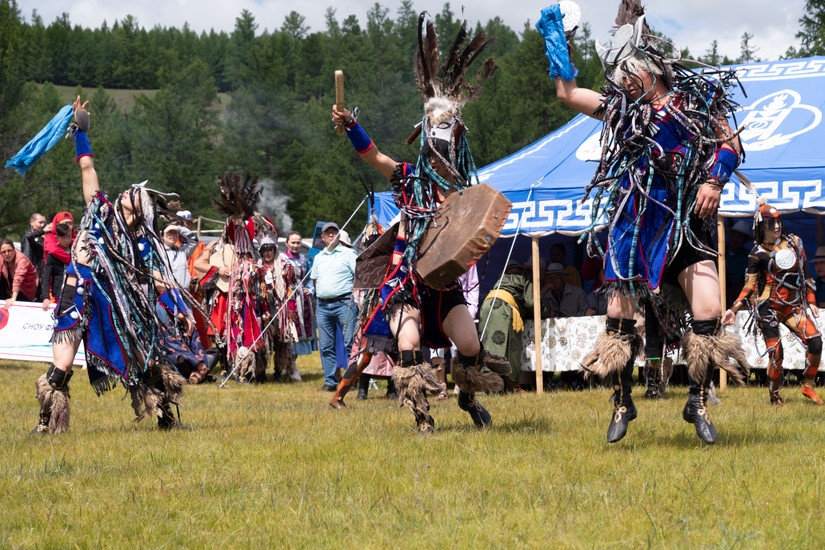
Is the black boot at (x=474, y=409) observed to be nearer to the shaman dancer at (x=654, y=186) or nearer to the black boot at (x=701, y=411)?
the shaman dancer at (x=654, y=186)

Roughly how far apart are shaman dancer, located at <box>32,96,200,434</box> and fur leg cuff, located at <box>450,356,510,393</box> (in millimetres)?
1943

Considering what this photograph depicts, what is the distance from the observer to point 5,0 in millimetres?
27094

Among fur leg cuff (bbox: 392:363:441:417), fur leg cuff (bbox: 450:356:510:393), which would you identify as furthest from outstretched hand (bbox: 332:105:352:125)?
fur leg cuff (bbox: 450:356:510:393)

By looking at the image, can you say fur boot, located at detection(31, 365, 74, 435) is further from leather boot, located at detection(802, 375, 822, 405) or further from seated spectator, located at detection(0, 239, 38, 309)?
seated spectator, located at detection(0, 239, 38, 309)

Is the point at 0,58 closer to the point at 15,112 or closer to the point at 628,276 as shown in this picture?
the point at 15,112

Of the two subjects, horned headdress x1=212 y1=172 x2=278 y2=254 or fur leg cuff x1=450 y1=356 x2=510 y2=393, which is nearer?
fur leg cuff x1=450 y1=356 x2=510 y2=393

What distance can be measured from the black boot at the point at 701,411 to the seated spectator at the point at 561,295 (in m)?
6.39

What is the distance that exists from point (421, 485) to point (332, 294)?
7.18m

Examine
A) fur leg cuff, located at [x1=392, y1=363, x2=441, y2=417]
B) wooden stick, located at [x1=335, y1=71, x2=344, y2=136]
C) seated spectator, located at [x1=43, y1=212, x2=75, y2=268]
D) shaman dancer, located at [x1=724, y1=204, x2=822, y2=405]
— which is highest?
wooden stick, located at [x1=335, y1=71, x2=344, y2=136]

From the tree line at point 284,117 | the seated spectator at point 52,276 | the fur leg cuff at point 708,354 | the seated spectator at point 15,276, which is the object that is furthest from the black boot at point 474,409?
the tree line at point 284,117

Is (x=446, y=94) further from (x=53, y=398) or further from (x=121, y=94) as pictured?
(x=121, y=94)

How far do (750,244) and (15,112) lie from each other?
2619cm

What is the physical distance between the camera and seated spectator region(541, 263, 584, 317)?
11242mm

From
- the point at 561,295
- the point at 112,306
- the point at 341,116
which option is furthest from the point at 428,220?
the point at 561,295
